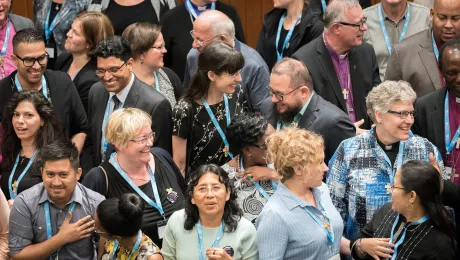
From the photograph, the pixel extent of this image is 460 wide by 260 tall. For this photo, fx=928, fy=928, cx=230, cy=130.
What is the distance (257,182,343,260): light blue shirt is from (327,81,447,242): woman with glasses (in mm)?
555

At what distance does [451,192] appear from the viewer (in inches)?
203

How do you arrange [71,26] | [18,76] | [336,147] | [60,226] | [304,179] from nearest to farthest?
1. [304,179]
2. [60,226]
3. [336,147]
4. [18,76]
5. [71,26]

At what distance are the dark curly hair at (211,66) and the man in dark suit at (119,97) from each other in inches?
8.1

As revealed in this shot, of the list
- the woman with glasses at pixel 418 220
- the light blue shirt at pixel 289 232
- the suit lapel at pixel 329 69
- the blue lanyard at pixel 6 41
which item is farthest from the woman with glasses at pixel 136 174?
the blue lanyard at pixel 6 41

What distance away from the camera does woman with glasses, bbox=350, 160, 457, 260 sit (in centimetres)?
452

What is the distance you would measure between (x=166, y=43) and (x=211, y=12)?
0.84 meters

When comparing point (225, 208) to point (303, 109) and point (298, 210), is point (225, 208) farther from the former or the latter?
point (303, 109)

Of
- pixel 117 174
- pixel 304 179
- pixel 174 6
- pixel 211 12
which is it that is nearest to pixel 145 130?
pixel 117 174

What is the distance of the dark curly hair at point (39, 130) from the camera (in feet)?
18.1

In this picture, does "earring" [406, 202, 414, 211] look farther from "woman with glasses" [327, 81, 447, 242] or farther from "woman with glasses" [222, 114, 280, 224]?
"woman with glasses" [222, 114, 280, 224]

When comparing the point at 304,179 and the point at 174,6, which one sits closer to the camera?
the point at 304,179

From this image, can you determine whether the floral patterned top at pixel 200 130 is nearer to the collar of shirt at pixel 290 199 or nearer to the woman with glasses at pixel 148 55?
the woman with glasses at pixel 148 55

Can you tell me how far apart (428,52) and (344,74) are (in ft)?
1.87

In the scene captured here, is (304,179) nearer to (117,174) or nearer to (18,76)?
(117,174)
